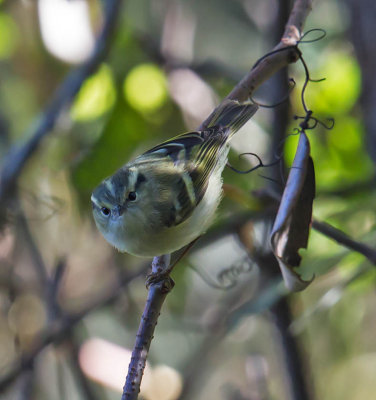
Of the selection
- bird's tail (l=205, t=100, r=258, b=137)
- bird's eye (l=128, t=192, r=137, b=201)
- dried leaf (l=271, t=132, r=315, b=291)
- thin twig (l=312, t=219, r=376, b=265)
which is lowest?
bird's eye (l=128, t=192, r=137, b=201)

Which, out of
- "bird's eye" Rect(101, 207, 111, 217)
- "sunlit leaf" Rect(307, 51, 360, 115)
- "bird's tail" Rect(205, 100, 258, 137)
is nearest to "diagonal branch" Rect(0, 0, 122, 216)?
"bird's eye" Rect(101, 207, 111, 217)

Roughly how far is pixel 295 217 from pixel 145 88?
2.00 metres

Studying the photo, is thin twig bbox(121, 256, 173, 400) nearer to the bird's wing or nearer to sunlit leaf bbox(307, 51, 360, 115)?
the bird's wing

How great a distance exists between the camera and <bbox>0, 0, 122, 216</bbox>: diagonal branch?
116 inches

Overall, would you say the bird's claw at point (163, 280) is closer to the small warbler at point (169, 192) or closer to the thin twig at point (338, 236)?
the small warbler at point (169, 192)

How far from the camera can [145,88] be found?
3.25 m

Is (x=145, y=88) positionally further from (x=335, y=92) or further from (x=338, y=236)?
(x=338, y=236)

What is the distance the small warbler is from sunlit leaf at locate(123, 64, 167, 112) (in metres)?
0.67

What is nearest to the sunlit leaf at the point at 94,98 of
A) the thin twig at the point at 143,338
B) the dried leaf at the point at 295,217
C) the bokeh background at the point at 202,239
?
the bokeh background at the point at 202,239

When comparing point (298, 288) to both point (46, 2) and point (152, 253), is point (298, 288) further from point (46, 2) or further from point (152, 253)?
point (46, 2)

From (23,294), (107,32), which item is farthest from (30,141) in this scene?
(23,294)

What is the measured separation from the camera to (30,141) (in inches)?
117

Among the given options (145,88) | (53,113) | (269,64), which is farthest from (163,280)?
(145,88)

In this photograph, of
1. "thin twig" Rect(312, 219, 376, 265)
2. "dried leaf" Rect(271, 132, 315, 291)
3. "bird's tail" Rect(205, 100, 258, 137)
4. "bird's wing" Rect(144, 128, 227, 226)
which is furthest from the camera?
"bird's wing" Rect(144, 128, 227, 226)
